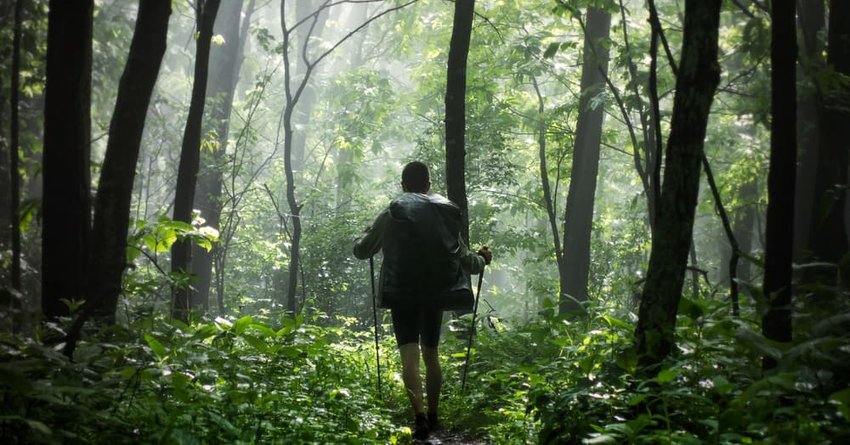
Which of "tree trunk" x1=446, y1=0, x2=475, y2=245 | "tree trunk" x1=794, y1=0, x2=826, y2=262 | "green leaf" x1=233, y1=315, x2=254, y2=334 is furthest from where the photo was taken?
"tree trunk" x1=794, y1=0, x2=826, y2=262

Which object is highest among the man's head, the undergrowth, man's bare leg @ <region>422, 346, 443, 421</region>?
the man's head

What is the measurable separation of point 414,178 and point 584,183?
762cm

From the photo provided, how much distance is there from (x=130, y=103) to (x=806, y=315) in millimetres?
5268

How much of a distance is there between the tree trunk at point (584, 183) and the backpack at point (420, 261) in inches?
285

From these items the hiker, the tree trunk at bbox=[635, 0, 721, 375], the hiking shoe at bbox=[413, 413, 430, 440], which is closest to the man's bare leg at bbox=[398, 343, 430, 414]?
the hiker

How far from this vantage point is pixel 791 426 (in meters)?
2.82

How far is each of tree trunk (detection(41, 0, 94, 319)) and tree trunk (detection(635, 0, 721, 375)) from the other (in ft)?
13.3

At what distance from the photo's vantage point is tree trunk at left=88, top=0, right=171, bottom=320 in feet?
19.3

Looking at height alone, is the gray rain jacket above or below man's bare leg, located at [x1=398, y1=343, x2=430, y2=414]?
above

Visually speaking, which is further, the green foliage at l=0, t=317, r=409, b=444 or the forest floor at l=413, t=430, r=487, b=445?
the forest floor at l=413, t=430, r=487, b=445

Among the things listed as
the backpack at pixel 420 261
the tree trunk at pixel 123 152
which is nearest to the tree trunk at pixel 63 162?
the tree trunk at pixel 123 152

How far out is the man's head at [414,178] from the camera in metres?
6.38

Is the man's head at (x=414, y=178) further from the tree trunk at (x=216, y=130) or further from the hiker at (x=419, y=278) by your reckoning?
the tree trunk at (x=216, y=130)

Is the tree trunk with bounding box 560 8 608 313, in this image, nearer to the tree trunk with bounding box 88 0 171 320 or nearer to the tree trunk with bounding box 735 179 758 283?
the tree trunk with bounding box 735 179 758 283
